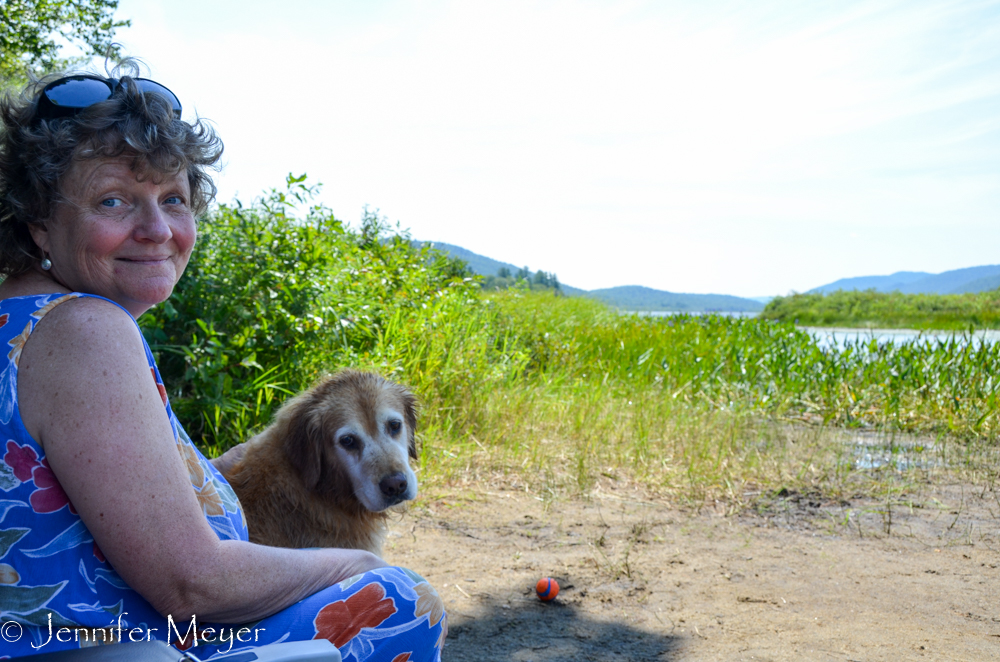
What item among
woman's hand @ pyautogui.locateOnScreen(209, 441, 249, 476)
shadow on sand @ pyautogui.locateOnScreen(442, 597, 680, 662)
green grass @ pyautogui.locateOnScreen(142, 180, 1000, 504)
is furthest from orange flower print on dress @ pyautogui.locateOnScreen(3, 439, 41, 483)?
green grass @ pyautogui.locateOnScreen(142, 180, 1000, 504)

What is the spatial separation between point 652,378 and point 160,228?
903 centimetres

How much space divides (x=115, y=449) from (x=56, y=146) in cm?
72

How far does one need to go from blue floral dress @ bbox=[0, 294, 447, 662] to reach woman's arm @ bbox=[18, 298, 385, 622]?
1.4 inches

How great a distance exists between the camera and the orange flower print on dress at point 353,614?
1456mm

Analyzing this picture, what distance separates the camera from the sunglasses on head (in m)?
1.49

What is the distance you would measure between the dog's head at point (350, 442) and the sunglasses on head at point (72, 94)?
1.58 metres

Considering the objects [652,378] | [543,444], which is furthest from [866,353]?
[543,444]

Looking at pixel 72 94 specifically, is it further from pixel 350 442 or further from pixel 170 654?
pixel 350 442

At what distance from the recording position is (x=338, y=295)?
20.2ft

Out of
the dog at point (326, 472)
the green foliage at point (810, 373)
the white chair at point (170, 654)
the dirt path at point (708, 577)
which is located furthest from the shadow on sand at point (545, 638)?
the green foliage at point (810, 373)

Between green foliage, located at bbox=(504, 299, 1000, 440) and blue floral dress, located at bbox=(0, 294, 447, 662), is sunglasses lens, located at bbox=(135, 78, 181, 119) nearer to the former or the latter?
blue floral dress, located at bbox=(0, 294, 447, 662)

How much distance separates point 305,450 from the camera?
2.81 metres

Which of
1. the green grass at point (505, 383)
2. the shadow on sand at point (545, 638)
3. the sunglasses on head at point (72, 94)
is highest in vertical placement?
the sunglasses on head at point (72, 94)

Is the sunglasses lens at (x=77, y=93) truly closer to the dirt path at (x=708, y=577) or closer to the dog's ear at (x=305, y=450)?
the dog's ear at (x=305, y=450)
